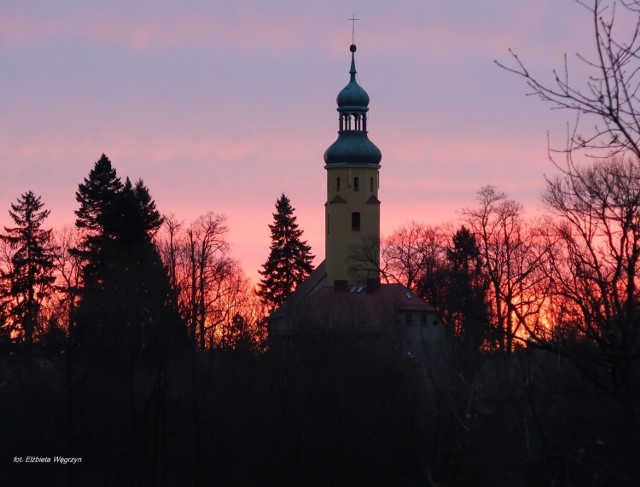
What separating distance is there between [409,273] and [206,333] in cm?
2466

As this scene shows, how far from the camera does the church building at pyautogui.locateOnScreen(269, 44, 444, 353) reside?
7362 cm

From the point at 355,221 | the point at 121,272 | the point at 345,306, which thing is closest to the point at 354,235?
the point at 355,221

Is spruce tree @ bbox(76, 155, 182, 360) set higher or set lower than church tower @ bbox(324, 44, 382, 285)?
lower

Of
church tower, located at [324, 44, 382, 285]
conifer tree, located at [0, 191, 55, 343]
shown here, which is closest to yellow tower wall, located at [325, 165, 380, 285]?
church tower, located at [324, 44, 382, 285]

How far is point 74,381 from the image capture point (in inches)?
1540

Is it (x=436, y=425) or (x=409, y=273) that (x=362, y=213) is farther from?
(x=436, y=425)

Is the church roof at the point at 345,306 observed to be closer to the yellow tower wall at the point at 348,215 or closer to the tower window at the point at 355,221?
the yellow tower wall at the point at 348,215

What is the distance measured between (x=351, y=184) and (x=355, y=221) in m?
2.37

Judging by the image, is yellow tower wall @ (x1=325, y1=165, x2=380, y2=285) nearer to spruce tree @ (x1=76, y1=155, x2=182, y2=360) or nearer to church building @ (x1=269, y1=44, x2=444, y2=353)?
church building @ (x1=269, y1=44, x2=444, y2=353)

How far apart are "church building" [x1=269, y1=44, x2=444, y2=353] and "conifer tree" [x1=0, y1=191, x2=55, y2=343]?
13022 mm

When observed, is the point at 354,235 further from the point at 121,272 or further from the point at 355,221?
the point at 121,272

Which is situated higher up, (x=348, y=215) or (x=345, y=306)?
(x=348, y=215)

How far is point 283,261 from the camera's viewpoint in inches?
3514

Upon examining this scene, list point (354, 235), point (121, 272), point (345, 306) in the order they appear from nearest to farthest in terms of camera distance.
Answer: point (121, 272) < point (345, 306) < point (354, 235)
